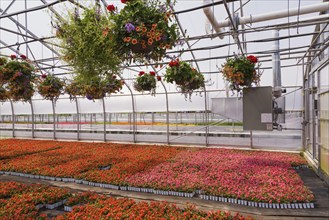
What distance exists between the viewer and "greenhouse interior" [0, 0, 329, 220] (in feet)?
14.1

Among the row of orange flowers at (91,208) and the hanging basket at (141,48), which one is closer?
the row of orange flowers at (91,208)

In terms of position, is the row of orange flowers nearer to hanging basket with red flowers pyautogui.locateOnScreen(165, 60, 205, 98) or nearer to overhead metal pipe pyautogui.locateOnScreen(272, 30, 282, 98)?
hanging basket with red flowers pyautogui.locateOnScreen(165, 60, 205, 98)

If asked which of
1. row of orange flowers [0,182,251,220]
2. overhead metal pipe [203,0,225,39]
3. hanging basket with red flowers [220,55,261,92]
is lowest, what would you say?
row of orange flowers [0,182,251,220]

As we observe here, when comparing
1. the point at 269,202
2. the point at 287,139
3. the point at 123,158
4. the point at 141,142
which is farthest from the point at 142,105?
the point at 269,202

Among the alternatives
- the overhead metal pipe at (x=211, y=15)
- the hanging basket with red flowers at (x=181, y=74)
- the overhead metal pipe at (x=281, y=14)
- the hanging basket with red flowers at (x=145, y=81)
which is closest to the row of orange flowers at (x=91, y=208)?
the hanging basket with red flowers at (x=181, y=74)

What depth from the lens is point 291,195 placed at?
15.6 ft

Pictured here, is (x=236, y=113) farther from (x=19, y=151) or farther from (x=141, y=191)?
(x=19, y=151)

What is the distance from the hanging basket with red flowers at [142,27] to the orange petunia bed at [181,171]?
3293 mm

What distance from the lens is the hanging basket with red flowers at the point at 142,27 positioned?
4.01 metres

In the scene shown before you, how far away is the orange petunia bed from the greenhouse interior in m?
0.03

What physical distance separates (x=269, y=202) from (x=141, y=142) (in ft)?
29.7

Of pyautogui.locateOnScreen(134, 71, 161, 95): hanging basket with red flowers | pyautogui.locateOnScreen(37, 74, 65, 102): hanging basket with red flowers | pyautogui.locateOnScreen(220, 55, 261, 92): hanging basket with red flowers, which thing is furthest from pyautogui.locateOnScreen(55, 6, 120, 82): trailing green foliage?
pyautogui.locateOnScreen(37, 74, 65, 102): hanging basket with red flowers

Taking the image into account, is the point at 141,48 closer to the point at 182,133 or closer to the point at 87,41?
the point at 87,41

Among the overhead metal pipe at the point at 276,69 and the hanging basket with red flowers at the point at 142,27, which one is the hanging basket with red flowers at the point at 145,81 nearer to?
the overhead metal pipe at the point at 276,69
